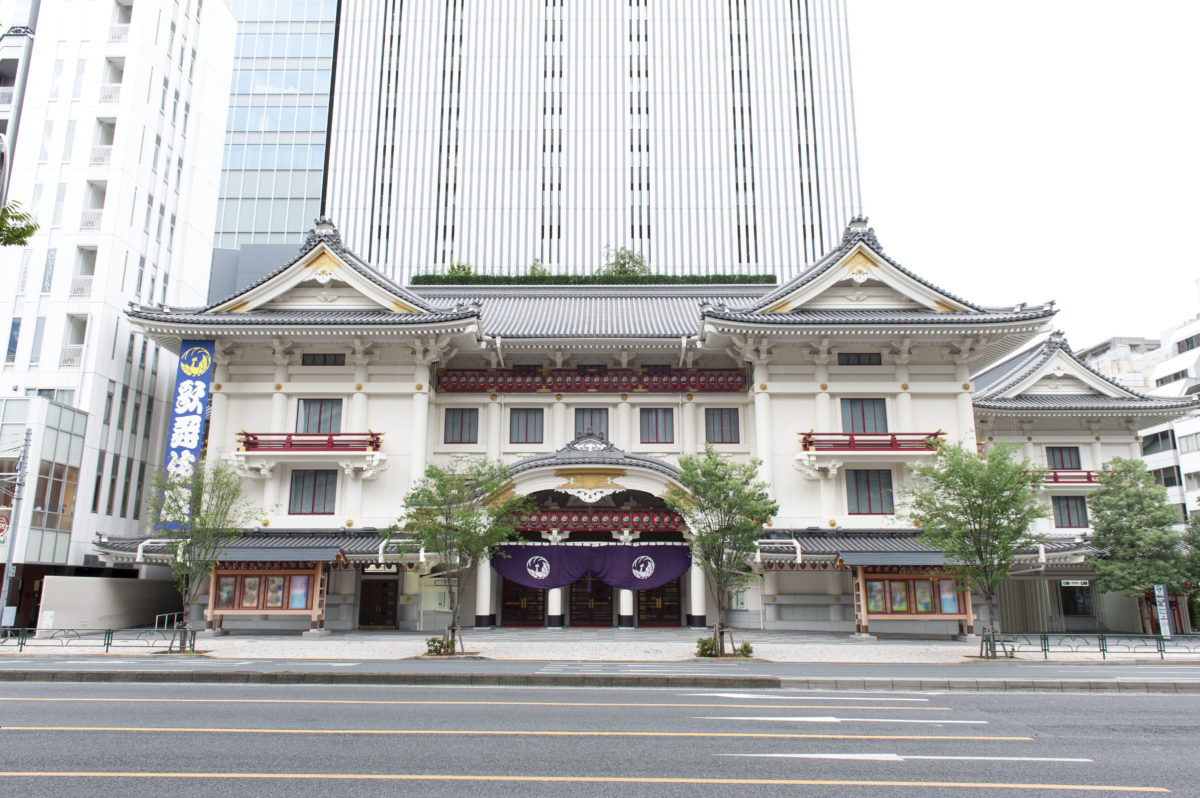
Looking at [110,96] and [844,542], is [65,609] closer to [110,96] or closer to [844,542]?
[110,96]

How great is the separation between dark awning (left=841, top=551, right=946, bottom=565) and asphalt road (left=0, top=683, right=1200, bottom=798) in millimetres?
13646

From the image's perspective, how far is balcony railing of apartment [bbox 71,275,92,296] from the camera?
119ft

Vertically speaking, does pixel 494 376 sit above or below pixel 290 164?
below

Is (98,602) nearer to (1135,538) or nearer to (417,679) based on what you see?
(417,679)

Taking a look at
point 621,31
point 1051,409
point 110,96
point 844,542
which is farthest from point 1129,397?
point 621,31

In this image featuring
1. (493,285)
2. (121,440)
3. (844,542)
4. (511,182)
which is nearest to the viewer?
(844,542)

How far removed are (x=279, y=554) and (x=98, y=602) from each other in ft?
36.0

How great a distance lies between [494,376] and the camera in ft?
113

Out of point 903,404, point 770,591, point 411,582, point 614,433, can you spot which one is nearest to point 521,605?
point 411,582

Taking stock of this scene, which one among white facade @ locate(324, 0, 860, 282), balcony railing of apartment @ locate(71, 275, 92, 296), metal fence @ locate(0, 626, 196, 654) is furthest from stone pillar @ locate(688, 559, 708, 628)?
white facade @ locate(324, 0, 860, 282)

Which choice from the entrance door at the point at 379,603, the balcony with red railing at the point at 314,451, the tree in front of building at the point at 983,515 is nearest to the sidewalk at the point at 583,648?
the entrance door at the point at 379,603

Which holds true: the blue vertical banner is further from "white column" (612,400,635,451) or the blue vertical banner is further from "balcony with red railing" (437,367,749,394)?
"white column" (612,400,635,451)

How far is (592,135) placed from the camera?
268 ft

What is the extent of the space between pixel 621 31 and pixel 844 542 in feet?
235
